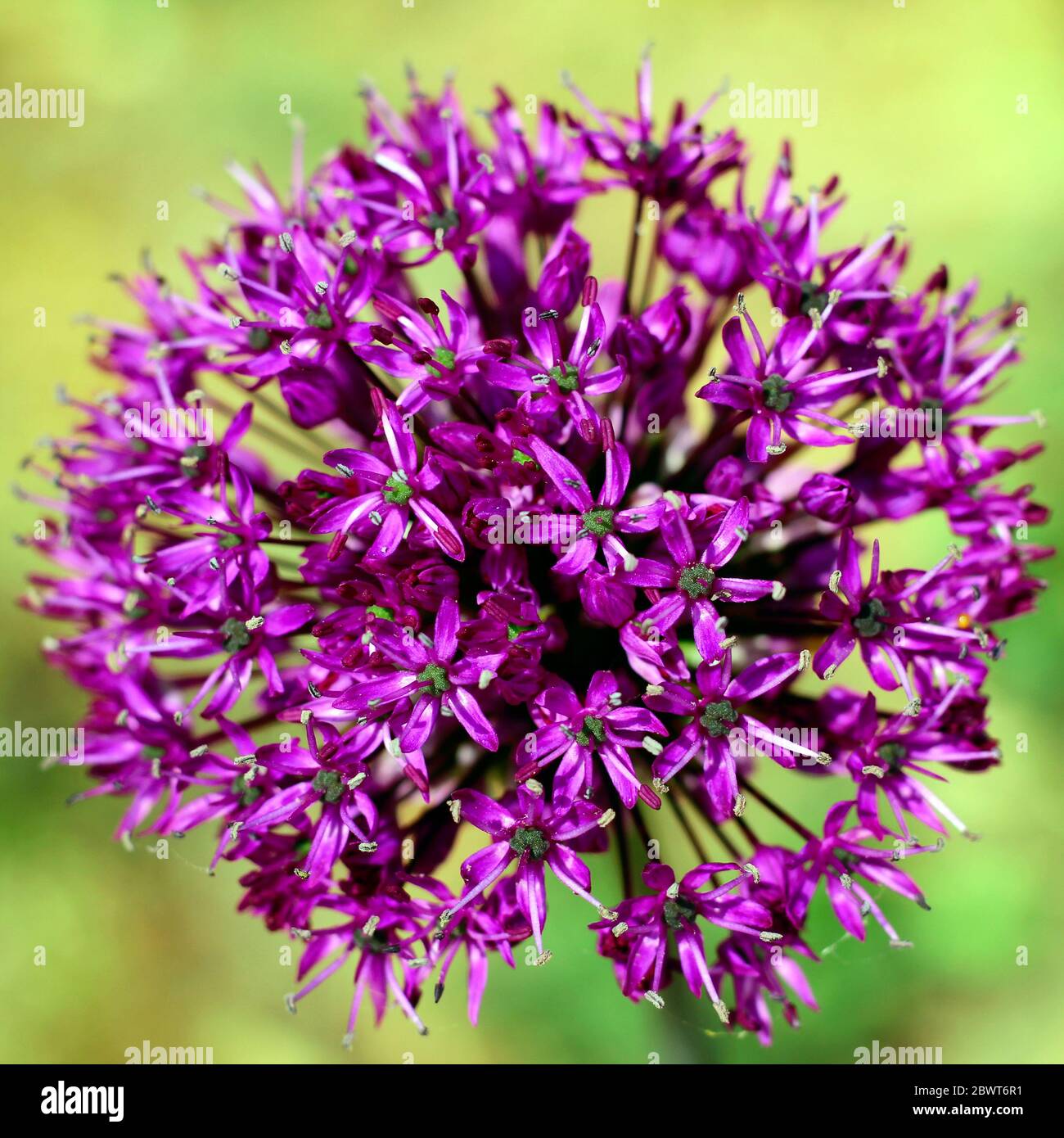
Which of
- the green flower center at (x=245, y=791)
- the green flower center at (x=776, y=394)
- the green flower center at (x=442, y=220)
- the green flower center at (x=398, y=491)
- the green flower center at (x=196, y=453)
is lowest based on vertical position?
the green flower center at (x=245, y=791)

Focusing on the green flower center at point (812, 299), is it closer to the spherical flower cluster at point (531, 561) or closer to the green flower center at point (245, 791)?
the spherical flower cluster at point (531, 561)

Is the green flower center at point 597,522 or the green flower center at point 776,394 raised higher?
the green flower center at point 776,394

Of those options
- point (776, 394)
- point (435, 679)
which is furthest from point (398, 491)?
point (776, 394)

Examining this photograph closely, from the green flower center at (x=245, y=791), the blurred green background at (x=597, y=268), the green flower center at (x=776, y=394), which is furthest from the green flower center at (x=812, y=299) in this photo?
the blurred green background at (x=597, y=268)

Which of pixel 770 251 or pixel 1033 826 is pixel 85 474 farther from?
pixel 1033 826

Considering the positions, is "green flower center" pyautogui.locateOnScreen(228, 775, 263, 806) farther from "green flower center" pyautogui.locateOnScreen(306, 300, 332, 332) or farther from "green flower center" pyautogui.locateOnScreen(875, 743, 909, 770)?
"green flower center" pyautogui.locateOnScreen(875, 743, 909, 770)

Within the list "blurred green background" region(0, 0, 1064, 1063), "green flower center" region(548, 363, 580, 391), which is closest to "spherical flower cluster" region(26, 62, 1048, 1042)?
"green flower center" region(548, 363, 580, 391)
